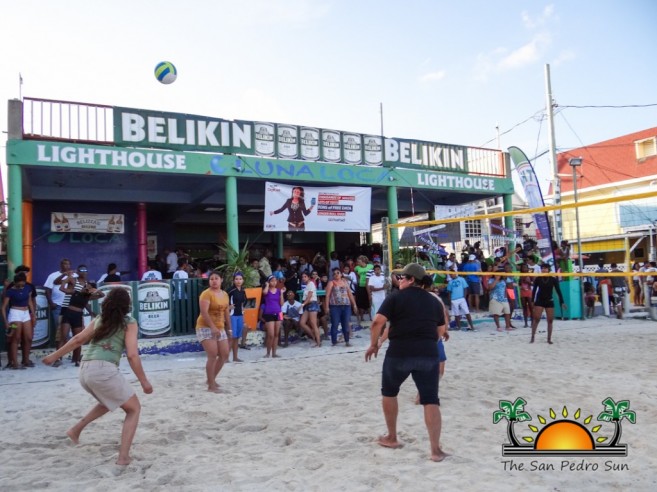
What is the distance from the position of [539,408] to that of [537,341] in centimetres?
497

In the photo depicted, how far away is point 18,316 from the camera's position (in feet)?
26.3

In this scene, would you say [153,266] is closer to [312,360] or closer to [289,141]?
[289,141]

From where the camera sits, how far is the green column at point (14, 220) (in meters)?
9.57

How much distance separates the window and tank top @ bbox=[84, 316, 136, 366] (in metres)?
26.1

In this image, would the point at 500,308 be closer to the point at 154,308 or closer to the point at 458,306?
the point at 458,306

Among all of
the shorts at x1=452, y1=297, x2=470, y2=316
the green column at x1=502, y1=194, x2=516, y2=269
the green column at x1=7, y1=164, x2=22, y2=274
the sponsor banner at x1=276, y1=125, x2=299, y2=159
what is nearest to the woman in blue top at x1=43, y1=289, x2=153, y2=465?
the green column at x1=7, y1=164, x2=22, y2=274

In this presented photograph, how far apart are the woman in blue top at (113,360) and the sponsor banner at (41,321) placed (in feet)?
18.8

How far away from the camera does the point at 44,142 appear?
9.88 meters

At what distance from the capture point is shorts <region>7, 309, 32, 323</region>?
800cm

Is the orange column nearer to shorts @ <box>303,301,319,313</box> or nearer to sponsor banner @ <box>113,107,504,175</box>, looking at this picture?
sponsor banner @ <box>113,107,504,175</box>

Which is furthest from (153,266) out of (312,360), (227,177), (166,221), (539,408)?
(539,408)

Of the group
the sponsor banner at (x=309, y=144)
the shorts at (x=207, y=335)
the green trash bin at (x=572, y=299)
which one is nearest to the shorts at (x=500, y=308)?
the green trash bin at (x=572, y=299)

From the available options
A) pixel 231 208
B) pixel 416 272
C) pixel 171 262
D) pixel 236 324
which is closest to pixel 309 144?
pixel 231 208

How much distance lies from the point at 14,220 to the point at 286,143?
5.95 metres
